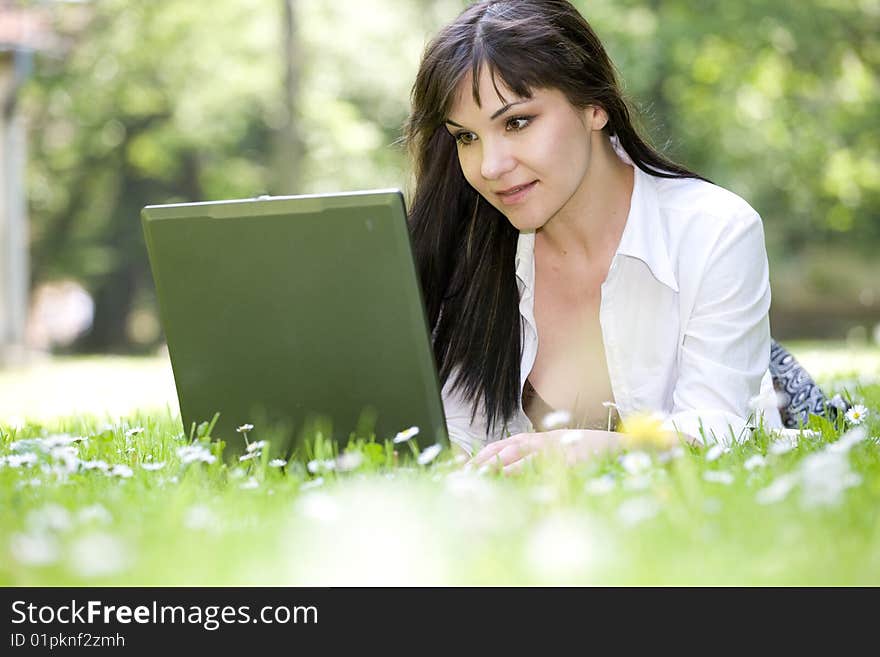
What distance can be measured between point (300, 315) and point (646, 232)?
3.70 feet

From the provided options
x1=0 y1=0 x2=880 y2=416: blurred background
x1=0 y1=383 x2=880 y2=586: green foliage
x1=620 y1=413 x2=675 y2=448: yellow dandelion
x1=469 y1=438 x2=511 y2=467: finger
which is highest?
x1=0 y1=383 x2=880 y2=586: green foliage

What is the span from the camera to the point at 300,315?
90.4 inches

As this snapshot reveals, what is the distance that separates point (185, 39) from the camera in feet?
52.9

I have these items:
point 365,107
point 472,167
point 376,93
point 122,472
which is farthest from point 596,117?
point 365,107

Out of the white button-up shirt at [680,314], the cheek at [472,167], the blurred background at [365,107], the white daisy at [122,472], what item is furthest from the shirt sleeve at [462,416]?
the blurred background at [365,107]

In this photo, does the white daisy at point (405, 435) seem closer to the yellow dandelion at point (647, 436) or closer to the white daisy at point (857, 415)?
the yellow dandelion at point (647, 436)

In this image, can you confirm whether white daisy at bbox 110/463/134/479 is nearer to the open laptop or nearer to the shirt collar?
the open laptop

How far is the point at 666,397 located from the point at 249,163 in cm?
1639

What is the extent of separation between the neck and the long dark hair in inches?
2.2

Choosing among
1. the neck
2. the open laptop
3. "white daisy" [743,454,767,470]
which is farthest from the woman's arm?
the neck

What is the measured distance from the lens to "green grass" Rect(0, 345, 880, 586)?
5.06 feet

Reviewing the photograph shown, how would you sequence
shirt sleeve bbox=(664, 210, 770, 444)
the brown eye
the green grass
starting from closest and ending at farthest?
the green grass → shirt sleeve bbox=(664, 210, 770, 444) → the brown eye

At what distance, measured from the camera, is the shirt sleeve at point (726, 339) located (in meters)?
2.63
